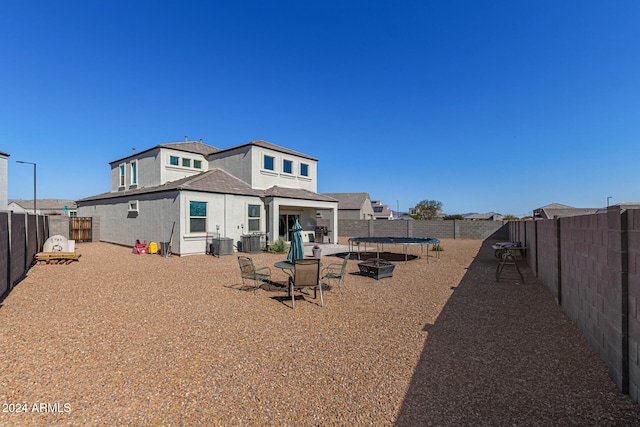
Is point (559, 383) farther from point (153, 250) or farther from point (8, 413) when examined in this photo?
point (153, 250)

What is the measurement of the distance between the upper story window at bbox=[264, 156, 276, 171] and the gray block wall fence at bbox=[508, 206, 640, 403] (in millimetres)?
16965

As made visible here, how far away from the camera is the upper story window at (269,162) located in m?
20.6

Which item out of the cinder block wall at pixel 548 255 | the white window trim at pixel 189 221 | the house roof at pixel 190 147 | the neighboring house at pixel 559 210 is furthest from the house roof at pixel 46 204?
the neighboring house at pixel 559 210

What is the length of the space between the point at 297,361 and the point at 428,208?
2676 inches

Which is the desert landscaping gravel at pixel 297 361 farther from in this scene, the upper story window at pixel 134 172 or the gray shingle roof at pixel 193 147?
the upper story window at pixel 134 172

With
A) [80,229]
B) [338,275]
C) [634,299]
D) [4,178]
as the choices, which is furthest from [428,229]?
[4,178]

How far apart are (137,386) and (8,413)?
1136 mm

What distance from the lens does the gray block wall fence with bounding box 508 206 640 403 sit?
330cm

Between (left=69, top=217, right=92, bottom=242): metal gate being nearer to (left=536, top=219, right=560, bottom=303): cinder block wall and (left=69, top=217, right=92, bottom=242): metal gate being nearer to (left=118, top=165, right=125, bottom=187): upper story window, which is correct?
(left=118, top=165, right=125, bottom=187): upper story window

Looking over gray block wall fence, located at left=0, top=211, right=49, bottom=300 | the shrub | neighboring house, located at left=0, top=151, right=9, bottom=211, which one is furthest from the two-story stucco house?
gray block wall fence, located at left=0, top=211, right=49, bottom=300

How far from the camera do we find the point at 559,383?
371 cm

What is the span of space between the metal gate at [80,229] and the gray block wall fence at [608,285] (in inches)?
1059

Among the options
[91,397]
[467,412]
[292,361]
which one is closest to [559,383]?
[467,412]

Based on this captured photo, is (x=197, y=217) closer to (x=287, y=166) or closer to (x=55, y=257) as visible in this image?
(x=55, y=257)
